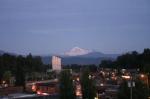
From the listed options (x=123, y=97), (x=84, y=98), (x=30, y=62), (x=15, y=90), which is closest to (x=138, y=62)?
(x=30, y=62)

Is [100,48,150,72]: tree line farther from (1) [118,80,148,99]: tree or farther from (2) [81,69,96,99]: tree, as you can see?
(1) [118,80,148,99]: tree

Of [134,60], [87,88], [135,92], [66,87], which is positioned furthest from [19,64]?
[135,92]

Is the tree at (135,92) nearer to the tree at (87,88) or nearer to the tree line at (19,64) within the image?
the tree at (87,88)

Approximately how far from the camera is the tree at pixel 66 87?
41219 millimetres

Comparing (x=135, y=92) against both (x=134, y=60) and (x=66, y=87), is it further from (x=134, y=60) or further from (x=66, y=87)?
(x=134, y=60)

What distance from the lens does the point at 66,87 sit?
41.6 meters

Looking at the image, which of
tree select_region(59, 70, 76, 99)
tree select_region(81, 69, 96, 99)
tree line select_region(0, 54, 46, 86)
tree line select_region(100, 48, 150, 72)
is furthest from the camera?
tree line select_region(100, 48, 150, 72)

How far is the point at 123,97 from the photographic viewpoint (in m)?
35.8

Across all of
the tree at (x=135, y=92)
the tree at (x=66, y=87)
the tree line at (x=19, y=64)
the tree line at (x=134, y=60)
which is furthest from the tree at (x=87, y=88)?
the tree line at (x=134, y=60)

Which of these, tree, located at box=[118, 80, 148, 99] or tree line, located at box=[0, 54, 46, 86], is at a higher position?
tree line, located at box=[0, 54, 46, 86]

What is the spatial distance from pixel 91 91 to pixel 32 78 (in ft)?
161

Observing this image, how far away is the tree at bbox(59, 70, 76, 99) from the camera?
41219mm

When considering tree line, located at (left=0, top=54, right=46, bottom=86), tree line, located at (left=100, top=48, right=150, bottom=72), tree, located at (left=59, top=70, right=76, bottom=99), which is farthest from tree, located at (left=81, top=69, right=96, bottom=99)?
tree line, located at (left=100, top=48, right=150, bottom=72)

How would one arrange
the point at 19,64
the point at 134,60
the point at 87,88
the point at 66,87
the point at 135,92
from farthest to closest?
the point at 134,60 → the point at 19,64 → the point at 87,88 → the point at 66,87 → the point at 135,92
